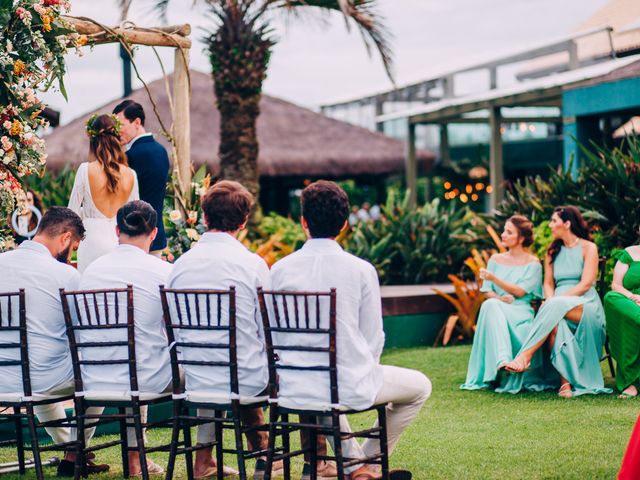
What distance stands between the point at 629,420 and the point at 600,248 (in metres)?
2.99

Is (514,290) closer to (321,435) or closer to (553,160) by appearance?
(321,435)

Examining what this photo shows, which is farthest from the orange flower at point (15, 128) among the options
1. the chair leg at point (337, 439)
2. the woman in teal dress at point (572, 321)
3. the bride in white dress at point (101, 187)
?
the woman in teal dress at point (572, 321)

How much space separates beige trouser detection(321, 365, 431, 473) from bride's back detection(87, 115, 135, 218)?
7.89 ft

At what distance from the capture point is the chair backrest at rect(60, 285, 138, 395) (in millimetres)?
4926

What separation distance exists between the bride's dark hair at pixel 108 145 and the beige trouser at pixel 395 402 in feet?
7.96

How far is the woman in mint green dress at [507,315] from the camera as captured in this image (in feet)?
25.4

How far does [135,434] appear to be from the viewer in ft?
17.4

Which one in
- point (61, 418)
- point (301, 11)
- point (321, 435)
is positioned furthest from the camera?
point (301, 11)

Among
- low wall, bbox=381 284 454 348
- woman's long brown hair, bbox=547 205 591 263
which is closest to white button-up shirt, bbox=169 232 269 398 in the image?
woman's long brown hair, bbox=547 205 591 263

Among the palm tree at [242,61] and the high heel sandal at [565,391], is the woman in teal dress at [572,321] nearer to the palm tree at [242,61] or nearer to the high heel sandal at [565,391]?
the high heel sandal at [565,391]

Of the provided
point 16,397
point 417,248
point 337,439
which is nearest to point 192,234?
point 16,397

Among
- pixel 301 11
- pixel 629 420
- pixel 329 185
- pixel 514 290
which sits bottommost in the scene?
pixel 629 420

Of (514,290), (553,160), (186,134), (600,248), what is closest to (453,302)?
(600,248)

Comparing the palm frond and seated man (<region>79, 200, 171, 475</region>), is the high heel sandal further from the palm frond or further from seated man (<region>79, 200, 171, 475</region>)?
the palm frond
